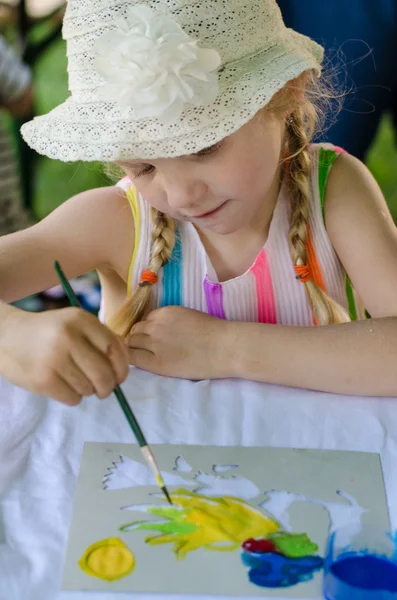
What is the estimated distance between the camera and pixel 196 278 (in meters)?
1.04

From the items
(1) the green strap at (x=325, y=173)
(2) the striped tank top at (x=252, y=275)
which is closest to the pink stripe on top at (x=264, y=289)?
Result: (2) the striped tank top at (x=252, y=275)

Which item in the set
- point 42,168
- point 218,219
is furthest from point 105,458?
point 42,168

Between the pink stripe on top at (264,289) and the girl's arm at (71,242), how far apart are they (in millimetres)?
184

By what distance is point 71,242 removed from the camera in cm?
102

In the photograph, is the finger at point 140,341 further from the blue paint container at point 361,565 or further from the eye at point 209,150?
the blue paint container at point 361,565

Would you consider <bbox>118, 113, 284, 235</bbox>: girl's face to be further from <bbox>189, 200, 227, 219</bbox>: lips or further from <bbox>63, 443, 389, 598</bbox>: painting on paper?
<bbox>63, 443, 389, 598</bbox>: painting on paper

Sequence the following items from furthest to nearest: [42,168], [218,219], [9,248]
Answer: [42,168] → [9,248] → [218,219]

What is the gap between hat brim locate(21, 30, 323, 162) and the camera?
762 millimetres

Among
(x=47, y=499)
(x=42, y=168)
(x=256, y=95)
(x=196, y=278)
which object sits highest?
(x=256, y=95)

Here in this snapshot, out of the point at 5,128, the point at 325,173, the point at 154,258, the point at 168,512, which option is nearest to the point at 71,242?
the point at 154,258

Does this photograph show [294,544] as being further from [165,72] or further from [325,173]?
[325,173]

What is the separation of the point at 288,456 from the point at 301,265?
380 mm

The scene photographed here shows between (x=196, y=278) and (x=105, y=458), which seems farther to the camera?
(x=196, y=278)

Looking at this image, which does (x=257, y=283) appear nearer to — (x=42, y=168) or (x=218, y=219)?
(x=218, y=219)
